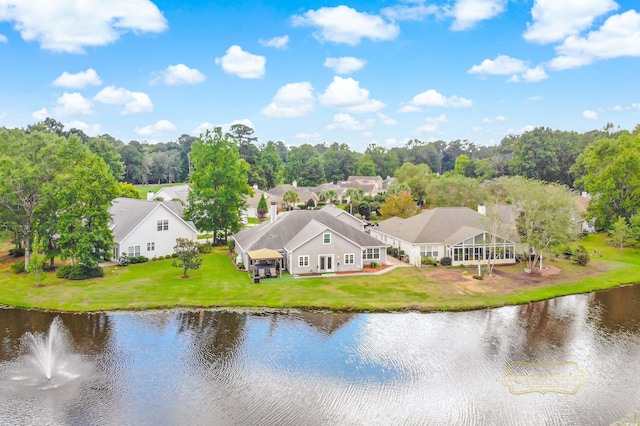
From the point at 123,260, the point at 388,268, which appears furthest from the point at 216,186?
the point at 388,268

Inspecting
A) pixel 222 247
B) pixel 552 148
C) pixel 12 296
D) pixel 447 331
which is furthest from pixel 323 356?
pixel 552 148

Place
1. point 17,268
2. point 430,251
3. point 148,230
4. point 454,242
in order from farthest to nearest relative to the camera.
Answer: point 148,230 → point 430,251 → point 454,242 → point 17,268

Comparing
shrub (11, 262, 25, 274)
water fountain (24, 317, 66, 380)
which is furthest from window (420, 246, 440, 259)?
shrub (11, 262, 25, 274)

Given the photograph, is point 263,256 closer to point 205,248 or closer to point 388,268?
point 388,268

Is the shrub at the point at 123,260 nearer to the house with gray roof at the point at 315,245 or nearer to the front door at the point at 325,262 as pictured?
the house with gray roof at the point at 315,245

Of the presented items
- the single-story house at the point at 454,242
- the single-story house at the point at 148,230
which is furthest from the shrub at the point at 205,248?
the single-story house at the point at 454,242

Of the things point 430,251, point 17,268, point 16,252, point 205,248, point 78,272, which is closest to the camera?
point 78,272

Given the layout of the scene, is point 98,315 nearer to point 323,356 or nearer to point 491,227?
point 323,356
